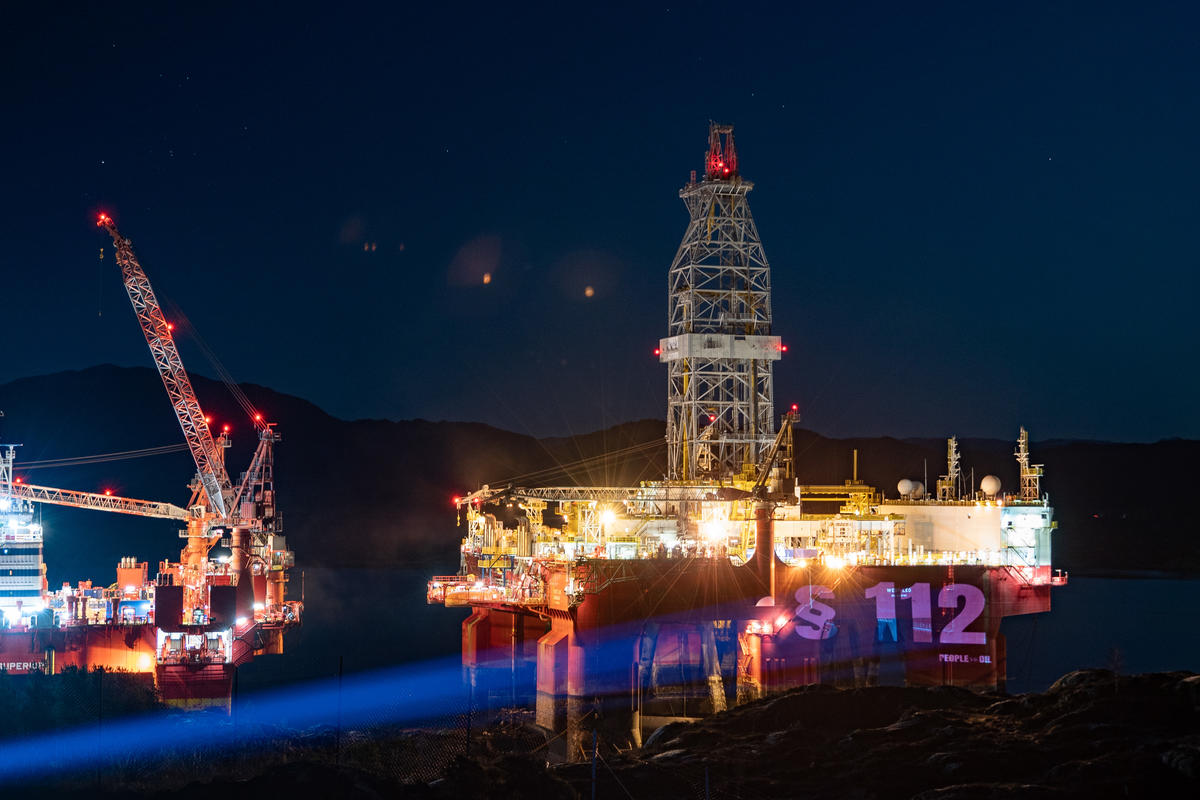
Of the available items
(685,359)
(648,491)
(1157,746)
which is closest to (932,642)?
(648,491)

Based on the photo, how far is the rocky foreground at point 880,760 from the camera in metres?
29.6

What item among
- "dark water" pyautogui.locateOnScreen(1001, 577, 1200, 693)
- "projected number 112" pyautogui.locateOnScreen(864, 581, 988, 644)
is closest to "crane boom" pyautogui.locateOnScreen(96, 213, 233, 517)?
"projected number 112" pyautogui.locateOnScreen(864, 581, 988, 644)

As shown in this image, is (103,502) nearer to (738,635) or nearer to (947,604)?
(738,635)

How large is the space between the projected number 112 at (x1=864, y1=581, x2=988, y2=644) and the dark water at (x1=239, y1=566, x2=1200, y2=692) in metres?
17.8

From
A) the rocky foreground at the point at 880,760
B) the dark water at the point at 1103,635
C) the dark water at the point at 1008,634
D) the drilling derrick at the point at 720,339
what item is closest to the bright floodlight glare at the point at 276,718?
the rocky foreground at the point at 880,760

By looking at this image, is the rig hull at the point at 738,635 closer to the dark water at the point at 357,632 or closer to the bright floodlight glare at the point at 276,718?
the bright floodlight glare at the point at 276,718

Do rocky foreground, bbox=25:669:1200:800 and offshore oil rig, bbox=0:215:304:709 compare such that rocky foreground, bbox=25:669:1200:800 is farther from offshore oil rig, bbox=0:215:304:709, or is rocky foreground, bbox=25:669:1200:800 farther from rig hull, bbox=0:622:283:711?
offshore oil rig, bbox=0:215:304:709

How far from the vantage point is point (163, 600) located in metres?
67.6

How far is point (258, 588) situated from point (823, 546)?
49293 millimetres

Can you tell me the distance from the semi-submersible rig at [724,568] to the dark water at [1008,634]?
15180 mm

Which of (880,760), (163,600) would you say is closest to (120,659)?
(163,600)

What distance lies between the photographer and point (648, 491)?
213 feet

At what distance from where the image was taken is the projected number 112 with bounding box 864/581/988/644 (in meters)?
57.5

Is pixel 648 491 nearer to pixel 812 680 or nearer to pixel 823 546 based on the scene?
pixel 823 546
